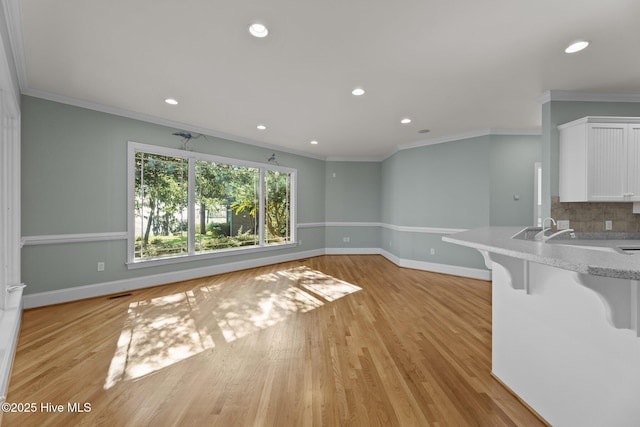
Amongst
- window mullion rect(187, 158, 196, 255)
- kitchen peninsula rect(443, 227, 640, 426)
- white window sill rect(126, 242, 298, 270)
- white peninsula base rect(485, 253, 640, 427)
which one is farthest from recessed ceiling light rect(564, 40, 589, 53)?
white window sill rect(126, 242, 298, 270)

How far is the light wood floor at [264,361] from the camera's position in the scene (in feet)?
5.14

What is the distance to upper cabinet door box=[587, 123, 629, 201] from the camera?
2.91 m

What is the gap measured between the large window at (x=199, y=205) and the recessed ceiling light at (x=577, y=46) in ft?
16.0

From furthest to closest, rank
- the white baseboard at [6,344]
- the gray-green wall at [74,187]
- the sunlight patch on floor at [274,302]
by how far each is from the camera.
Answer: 1. the gray-green wall at [74,187]
2. the sunlight patch on floor at [274,302]
3. the white baseboard at [6,344]

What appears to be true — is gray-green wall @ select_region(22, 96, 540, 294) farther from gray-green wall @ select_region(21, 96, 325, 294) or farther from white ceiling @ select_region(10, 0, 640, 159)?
white ceiling @ select_region(10, 0, 640, 159)

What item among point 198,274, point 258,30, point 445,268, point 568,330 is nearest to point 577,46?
point 568,330

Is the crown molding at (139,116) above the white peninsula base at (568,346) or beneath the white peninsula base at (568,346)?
above

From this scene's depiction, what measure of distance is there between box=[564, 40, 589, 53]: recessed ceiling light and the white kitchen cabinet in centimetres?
95

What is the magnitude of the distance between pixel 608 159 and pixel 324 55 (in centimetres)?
338

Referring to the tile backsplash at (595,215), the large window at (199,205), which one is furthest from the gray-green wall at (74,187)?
the tile backsplash at (595,215)

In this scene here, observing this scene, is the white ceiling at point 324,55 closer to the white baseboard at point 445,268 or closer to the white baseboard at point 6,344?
the white baseboard at point 6,344

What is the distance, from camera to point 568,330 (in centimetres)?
140

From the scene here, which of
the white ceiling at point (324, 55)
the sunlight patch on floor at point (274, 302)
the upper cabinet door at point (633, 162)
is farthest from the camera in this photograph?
the upper cabinet door at point (633, 162)

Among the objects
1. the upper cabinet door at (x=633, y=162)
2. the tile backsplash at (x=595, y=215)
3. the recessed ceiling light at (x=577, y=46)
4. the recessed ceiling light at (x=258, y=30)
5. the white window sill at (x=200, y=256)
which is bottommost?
the white window sill at (x=200, y=256)
